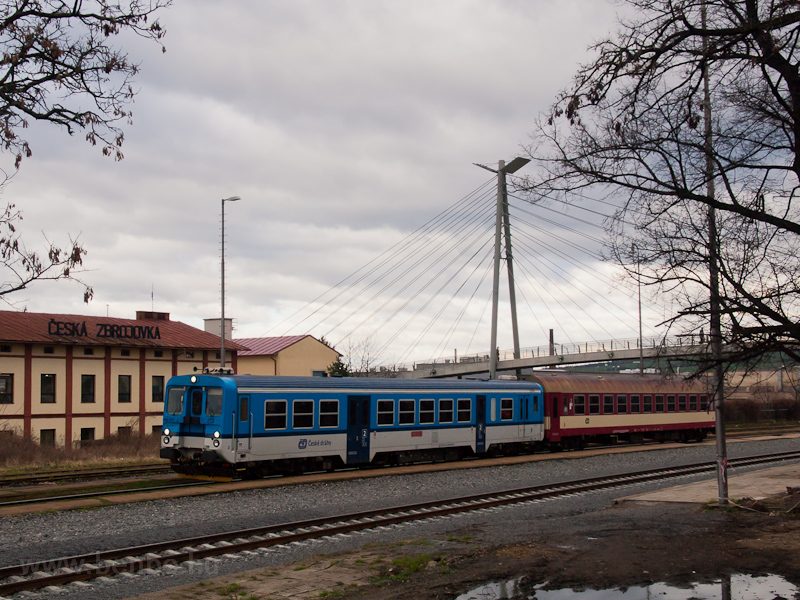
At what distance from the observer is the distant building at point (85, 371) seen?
37.1 metres

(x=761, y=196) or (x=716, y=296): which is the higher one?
(x=761, y=196)

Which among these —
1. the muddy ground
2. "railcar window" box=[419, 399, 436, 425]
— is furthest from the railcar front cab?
the muddy ground

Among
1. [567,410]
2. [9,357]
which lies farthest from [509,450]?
[9,357]

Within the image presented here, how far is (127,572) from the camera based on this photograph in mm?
9883

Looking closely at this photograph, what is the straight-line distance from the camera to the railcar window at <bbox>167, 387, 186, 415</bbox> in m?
19.8

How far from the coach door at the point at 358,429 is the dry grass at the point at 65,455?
8.50 meters

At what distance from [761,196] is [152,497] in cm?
1299

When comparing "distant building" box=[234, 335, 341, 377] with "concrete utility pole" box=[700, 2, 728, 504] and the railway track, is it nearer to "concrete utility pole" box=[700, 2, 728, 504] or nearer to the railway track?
the railway track

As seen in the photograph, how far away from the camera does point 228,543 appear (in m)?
11.6

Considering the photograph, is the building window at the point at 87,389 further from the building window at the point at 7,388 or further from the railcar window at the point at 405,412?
the railcar window at the point at 405,412

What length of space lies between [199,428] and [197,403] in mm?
683

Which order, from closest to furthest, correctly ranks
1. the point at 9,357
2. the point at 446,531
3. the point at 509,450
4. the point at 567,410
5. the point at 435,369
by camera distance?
the point at 446,531 < the point at 509,450 < the point at 567,410 < the point at 9,357 < the point at 435,369

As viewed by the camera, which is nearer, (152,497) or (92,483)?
(152,497)

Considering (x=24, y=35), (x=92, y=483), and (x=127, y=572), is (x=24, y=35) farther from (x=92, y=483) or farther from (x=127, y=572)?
(x=92, y=483)
